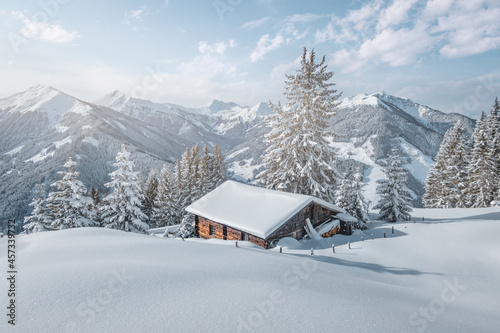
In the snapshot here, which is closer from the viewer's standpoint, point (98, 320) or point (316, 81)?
point (98, 320)

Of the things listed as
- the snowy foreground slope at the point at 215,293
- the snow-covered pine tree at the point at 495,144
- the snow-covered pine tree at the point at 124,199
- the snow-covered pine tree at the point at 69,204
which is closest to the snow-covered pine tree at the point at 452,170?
the snow-covered pine tree at the point at 495,144

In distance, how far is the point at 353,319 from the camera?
Answer: 203 inches

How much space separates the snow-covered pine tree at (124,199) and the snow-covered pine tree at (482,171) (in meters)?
41.7

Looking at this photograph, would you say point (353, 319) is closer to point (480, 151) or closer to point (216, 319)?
point (216, 319)

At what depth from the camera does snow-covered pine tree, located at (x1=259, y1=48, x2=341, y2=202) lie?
20.8 meters

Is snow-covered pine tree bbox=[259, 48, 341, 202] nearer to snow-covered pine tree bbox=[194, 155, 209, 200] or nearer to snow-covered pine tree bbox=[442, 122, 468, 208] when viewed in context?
snow-covered pine tree bbox=[194, 155, 209, 200]

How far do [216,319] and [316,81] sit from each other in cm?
2131

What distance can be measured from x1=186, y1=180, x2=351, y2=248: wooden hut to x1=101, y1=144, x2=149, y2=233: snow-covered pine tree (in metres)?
6.25

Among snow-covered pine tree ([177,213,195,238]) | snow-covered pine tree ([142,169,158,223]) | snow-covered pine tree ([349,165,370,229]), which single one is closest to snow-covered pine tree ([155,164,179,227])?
snow-covered pine tree ([142,169,158,223])

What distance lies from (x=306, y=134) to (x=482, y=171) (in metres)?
27.6

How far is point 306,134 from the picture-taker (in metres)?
20.3

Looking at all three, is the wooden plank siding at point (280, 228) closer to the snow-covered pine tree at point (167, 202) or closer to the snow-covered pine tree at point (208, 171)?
the snow-covered pine tree at point (208, 171)

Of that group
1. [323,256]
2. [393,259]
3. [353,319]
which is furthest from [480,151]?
[353,319]

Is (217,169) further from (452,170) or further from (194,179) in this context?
(452,170)
